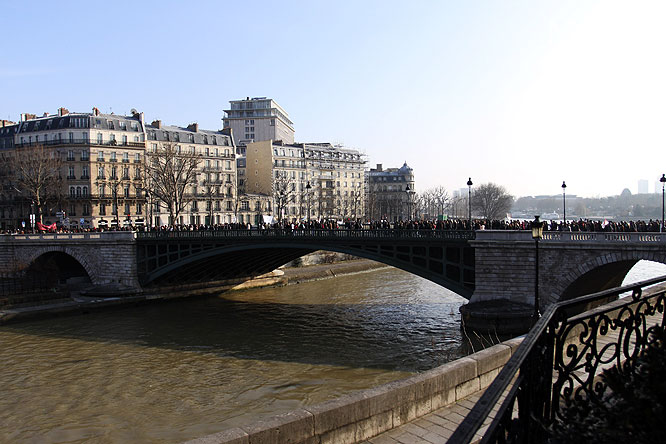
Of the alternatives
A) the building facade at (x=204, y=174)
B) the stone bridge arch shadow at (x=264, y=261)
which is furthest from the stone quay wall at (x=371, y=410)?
the building facade at (x=204, y=174)

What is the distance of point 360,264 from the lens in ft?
179

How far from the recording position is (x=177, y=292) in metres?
39.2

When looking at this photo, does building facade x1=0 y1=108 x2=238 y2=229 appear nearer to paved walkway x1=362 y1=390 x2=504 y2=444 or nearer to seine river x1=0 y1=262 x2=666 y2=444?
seine river x1=0 y1=262 x2=666 y2=444

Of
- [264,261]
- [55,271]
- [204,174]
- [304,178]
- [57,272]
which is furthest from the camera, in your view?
[304,178]

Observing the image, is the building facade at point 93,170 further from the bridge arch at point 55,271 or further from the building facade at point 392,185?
the building facade at point 392,185

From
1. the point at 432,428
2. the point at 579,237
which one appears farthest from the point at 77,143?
the point at 432,428

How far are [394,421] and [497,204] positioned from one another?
105822 mm

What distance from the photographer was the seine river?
16.9 m

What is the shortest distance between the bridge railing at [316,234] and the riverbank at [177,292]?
13.7ft

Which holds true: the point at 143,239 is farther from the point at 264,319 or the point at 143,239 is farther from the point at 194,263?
the point at 264,319

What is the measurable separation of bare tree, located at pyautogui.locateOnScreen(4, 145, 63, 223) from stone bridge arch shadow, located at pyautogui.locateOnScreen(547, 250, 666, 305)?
46.1 m

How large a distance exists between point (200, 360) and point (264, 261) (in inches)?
733

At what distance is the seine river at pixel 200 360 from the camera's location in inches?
667

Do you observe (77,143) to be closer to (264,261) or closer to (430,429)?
(264,261)
